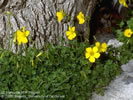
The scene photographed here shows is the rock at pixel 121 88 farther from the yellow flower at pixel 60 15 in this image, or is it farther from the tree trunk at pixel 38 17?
the yellow flower at pixel 60 15

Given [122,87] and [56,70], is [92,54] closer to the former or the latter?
[56,70]

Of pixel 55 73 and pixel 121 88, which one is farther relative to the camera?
pixel 121 88

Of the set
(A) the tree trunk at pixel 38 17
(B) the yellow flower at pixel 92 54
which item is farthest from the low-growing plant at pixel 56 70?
(A) the tree trunk at pixel 38 17

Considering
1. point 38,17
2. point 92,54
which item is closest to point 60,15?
point 38,17

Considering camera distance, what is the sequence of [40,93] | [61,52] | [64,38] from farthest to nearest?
[64,38], [61,52], [40,93]

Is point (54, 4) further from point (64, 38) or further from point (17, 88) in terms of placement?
point (17, 88)

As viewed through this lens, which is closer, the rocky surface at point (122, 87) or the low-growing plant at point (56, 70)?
the low-growing plant at point (56, 70)

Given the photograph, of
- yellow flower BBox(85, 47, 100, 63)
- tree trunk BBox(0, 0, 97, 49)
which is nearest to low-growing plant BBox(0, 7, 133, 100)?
yellow flower BBox(85, 47, 100, 63)

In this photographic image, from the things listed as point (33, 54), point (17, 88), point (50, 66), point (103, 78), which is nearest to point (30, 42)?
point (33, 54)
